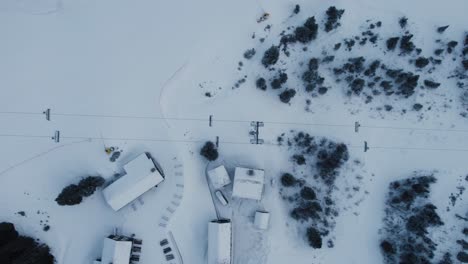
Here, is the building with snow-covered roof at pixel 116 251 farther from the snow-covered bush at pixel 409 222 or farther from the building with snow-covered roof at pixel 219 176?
the snow-covered bush at pixel 409 222

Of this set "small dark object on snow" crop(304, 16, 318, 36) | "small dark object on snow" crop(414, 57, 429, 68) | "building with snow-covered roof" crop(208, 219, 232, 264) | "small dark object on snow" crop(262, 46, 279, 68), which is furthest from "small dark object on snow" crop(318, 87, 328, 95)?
"building with snow-covered roof" crop(208, 219, 232, 264)

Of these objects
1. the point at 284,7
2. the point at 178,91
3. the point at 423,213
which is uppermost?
the point at 284,7

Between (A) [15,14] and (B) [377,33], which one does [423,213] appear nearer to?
(B) [377,33]

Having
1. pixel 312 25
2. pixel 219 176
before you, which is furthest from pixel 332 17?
pixel 219 176

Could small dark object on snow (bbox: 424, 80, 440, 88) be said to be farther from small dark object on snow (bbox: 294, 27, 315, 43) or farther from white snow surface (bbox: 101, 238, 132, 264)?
white snow surface (bbox: 101, 238, 132, 264)

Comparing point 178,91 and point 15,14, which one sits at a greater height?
point 15,14

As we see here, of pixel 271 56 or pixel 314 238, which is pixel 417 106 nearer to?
pixel 271 56

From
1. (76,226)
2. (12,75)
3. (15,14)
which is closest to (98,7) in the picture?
(15,14)

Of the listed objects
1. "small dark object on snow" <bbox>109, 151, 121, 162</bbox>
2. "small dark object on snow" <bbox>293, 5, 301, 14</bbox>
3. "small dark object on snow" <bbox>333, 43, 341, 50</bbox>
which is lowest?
"small dark object on snow" <bbox>109, 151, 121, 162</bbox>
